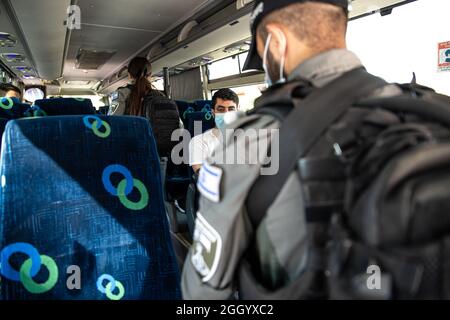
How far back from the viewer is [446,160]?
555mm

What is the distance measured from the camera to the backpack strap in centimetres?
68

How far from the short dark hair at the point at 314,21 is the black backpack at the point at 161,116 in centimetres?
218

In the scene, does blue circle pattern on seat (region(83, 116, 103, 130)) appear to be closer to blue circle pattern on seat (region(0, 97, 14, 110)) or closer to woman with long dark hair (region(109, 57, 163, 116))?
woman with long dark hair (region(109, 57, 163, 116))

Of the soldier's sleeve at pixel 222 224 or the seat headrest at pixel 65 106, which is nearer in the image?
the soldier's sleeve at pixel 222 224

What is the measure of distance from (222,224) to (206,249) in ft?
0.30

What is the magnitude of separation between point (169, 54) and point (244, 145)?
22.8 ft

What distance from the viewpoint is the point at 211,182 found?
775mm

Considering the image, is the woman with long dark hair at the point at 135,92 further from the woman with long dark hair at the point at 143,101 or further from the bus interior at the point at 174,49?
the bus interior at the point at 174,49

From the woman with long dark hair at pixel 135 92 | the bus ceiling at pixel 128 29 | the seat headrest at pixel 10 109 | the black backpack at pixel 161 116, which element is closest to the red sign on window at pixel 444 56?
the bus ceiling at pixel 128 29

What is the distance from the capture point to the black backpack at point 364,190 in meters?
0.54

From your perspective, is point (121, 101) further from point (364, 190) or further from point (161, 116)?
point (364, 190)

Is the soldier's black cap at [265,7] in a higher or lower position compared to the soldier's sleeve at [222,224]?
higher

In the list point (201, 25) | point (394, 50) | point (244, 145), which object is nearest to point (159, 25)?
point (201, 25)
